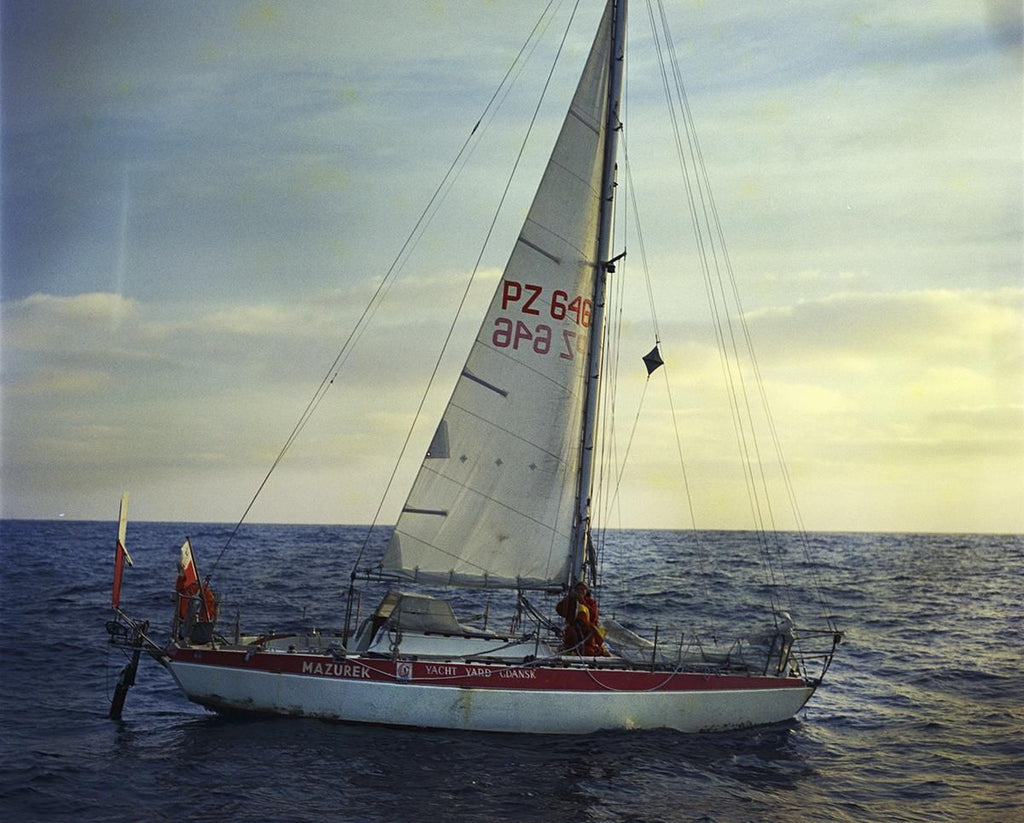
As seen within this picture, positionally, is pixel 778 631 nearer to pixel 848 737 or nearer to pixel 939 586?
pixel 848 737

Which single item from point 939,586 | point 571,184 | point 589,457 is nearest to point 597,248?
point 571,184

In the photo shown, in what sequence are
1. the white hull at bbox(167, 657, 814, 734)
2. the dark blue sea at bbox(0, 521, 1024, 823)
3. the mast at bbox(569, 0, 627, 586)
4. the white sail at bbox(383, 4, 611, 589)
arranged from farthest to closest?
the mast at bbox(569, 0, 627, 586) → the white sail at bbox(383, 4, 611, 589) → the white hull at bbox(167, 657, 814, 734) → the dark blue sea at bbox(0, 521, 1024, 823)

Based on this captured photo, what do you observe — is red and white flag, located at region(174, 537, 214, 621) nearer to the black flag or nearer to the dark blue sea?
the dark blue sea

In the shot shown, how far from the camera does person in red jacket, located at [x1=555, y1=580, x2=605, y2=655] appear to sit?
1728 cm

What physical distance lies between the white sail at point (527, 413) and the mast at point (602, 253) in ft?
0.49

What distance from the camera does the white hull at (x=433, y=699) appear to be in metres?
16.3

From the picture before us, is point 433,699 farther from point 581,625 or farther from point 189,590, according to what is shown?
point 189,590

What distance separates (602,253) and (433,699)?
30.1 ft

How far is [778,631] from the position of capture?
60.1 ft

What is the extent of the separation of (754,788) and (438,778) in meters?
5.11

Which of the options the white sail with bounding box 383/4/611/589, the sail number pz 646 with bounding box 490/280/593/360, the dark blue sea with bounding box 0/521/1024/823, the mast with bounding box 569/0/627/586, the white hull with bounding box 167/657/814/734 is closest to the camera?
the dark blue sea with bounding box 0/521/1024/823

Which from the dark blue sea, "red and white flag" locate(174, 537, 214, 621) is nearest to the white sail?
the dark blue sea

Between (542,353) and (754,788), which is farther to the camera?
(542,353)

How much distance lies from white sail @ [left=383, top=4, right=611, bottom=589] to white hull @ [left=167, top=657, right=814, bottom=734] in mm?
2109
